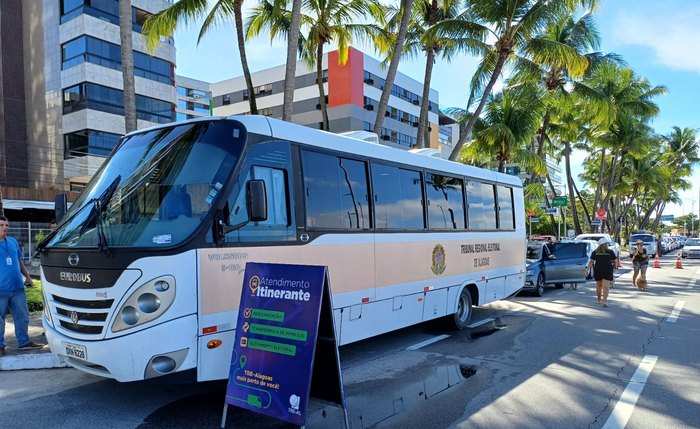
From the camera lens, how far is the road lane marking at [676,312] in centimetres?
1045

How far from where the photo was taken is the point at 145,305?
14.9 ft

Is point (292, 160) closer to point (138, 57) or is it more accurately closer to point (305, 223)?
point (305, 223)

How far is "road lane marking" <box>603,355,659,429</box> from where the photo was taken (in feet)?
16.3

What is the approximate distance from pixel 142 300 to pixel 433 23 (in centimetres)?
1583

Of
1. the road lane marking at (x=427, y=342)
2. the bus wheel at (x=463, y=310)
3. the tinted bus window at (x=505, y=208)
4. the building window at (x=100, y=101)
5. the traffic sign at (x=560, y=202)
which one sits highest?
the building window at (x=100, y=101)

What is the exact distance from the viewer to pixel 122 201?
509 centimetres

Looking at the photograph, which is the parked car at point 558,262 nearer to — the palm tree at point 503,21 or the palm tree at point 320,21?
the palm tree at point 503,21

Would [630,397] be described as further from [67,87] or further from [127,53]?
[67,87]

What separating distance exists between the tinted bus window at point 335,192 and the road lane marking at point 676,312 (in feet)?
25.5

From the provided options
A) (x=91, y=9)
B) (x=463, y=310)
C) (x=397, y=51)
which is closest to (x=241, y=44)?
(x=397, y=51)

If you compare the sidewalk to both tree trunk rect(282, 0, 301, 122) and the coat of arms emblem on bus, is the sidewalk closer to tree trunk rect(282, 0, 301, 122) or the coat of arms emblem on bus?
the coat of arms emblem on bus

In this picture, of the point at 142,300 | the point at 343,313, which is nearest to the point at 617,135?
the point at 343,313

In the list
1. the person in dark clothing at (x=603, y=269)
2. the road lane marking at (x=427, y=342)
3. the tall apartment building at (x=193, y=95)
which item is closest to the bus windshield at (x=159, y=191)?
the road lane marking at (x=427, y=342)

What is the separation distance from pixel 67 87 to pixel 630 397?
116 ft
